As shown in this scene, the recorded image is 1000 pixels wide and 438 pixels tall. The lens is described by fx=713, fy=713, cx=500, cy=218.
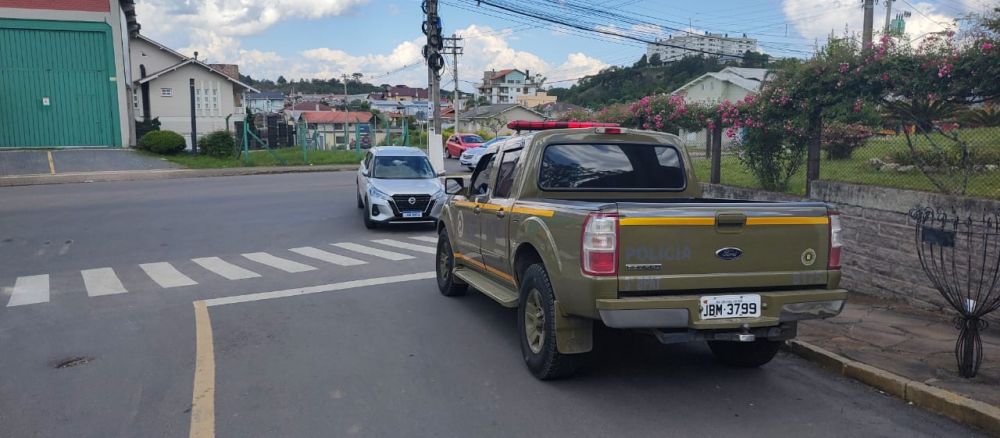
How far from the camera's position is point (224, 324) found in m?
7.14

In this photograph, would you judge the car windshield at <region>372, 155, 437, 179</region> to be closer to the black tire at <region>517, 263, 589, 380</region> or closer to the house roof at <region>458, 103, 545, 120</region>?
the black tire at <region>517, 263, 589, 380</region>

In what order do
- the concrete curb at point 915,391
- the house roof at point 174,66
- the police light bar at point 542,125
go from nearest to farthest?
the concrete curb at point 915,391 < the police light bar at point 542,125 < the house roof at point 174,66

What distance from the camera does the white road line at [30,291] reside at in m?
8.28

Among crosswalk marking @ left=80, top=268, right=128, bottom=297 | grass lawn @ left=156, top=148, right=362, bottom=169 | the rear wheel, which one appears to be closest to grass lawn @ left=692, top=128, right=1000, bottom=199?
the rear wheel

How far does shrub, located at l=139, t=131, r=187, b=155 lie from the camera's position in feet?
100

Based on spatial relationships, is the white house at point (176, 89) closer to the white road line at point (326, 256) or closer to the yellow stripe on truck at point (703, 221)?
the white road line at point (326, 256)

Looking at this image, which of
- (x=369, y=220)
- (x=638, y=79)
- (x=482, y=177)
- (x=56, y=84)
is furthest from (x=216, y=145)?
(x=638, y=79)

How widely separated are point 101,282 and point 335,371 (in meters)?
5.46

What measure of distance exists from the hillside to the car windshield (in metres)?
38.5

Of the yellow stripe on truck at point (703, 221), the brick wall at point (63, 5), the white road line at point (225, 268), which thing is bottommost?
the white road line at point (225, 268)

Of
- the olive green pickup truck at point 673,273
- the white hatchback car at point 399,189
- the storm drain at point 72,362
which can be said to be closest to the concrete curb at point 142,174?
the white hatchback car at point 399,189

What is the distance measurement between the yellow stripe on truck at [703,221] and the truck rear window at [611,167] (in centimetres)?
167

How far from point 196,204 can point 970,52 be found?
53.0 ft

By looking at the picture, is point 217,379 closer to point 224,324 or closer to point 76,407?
point 76,407
